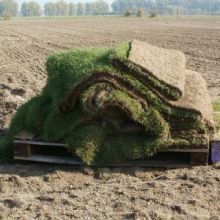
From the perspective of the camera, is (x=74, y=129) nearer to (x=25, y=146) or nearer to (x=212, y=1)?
(x=25, y=146)

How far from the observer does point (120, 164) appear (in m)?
5.60

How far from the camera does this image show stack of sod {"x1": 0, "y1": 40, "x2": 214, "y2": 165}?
A: 537 centimetres

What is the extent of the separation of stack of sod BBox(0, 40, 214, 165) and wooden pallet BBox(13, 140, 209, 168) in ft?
0.35

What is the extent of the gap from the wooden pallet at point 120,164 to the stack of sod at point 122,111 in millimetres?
105

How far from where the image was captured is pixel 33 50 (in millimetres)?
18250

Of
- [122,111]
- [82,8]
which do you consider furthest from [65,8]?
[122,111]

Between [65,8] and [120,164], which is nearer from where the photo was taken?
[120,164]

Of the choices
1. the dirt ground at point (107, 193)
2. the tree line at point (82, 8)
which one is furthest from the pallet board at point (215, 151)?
the tree line at point (82, 8)

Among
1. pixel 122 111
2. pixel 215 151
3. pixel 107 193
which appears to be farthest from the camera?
pixel 215 151

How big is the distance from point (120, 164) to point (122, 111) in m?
0.61

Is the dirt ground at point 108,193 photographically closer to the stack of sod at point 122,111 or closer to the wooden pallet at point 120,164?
the wooden pallet at point 120,164

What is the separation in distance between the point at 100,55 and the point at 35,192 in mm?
1815

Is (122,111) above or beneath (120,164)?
above

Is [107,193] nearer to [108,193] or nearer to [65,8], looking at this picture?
[108,193]
